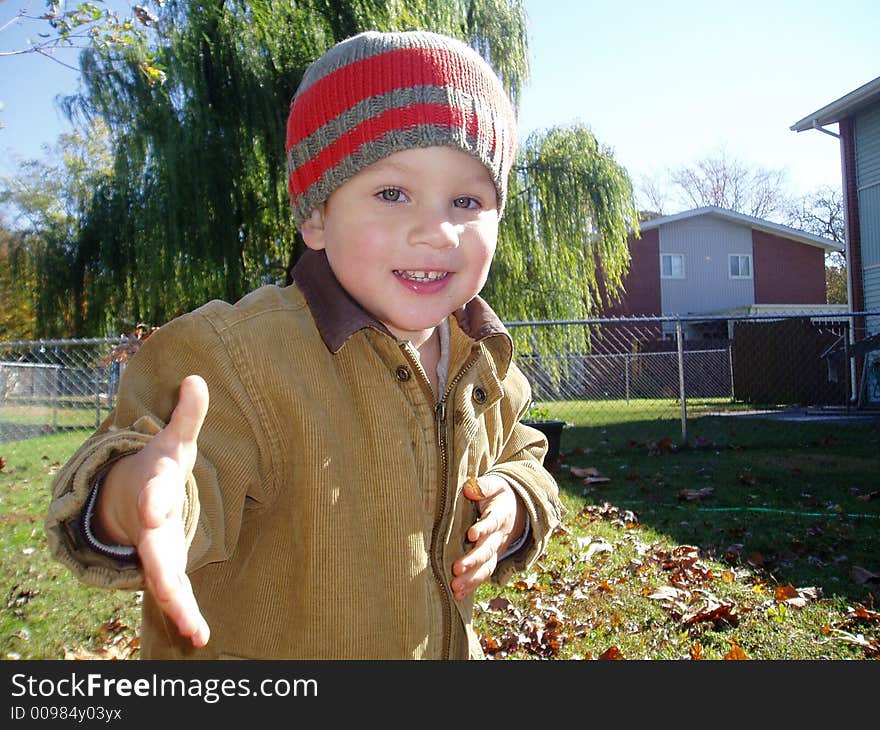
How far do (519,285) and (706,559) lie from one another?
820cm

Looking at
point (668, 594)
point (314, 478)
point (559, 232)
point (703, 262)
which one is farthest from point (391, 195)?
point (703, 262)

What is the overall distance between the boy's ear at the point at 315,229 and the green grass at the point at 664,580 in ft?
7.92

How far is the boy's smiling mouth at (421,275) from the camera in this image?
4.85ft

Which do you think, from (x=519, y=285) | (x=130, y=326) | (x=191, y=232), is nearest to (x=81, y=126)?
(x=191, y=232)

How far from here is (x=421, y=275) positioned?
148 cm

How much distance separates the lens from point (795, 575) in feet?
14.1

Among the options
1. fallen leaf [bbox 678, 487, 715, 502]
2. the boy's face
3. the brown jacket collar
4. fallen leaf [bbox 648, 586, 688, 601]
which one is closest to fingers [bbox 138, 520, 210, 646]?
the brown jacket collar

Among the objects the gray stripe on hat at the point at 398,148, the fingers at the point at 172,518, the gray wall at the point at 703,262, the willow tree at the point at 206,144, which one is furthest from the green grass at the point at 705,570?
the gray wall at the point at 703,262

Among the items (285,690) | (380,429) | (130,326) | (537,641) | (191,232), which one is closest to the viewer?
(285,690)

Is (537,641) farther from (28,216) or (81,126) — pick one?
(28,216)

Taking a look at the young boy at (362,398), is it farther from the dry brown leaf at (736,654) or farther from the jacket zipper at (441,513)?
the dry brown leaf at (736,654)

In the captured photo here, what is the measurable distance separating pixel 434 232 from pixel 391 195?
134mm

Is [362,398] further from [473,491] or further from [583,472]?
[583,472]

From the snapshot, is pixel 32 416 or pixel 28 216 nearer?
pixel 32 416
